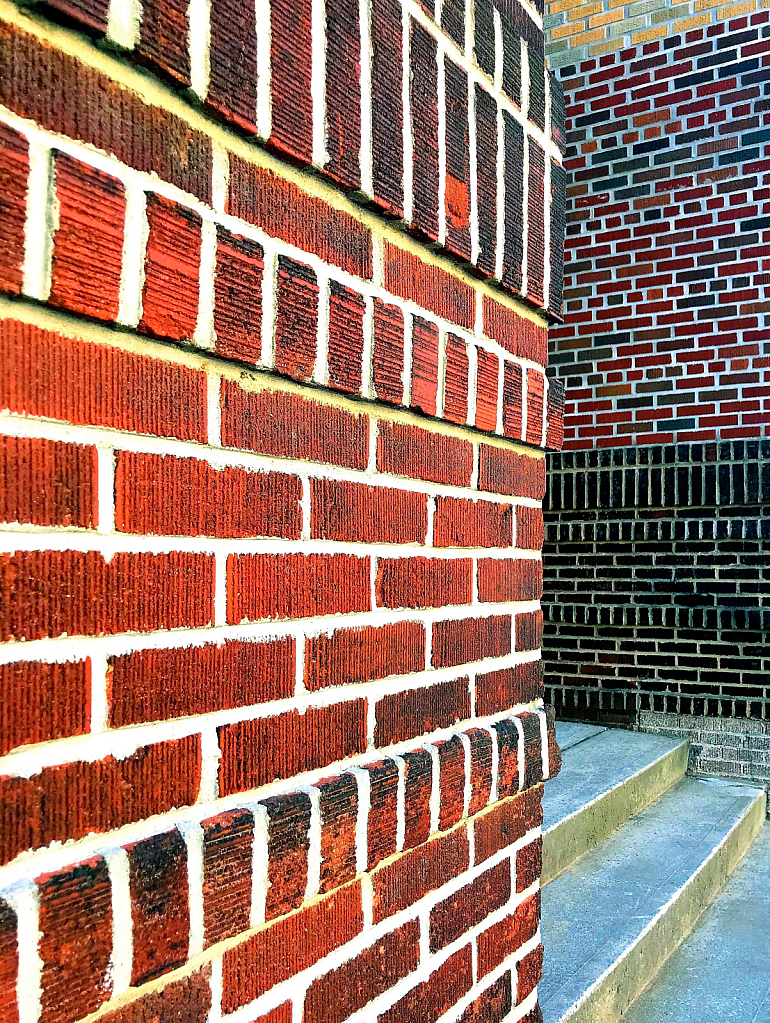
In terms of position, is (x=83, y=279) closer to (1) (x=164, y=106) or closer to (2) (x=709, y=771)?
(1) (x=164, y=106)

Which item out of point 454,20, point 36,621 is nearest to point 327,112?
point 454,20

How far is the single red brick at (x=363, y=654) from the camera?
1.09 metres

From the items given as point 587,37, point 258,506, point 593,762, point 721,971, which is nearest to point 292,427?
point 258,506

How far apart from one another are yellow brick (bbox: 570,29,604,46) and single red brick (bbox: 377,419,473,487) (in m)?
4.57

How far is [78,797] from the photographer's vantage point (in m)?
0.78

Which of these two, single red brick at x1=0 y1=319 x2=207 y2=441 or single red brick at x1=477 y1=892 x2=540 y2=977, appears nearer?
single red brick at x1=0 y1=319 x2=207 y2=441

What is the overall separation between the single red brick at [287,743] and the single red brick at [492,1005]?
0.60 meters

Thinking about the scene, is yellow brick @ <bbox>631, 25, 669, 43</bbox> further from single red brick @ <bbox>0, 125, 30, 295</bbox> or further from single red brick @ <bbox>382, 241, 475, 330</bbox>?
single red brick @ <bbox>0, 125, 30, 295</bbox>

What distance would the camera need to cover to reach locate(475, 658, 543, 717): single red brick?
149cm

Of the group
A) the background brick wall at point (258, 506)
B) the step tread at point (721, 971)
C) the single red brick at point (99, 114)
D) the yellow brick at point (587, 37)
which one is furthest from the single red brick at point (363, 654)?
the yellow brick at point (587, 37)

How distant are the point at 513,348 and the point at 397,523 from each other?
0.48 m

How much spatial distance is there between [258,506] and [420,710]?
1.56ft

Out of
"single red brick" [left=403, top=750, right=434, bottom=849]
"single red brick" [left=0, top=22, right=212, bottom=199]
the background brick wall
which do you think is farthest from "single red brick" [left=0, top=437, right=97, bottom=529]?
"single red brick" [left=403, top=750, right=434, bottom=849]

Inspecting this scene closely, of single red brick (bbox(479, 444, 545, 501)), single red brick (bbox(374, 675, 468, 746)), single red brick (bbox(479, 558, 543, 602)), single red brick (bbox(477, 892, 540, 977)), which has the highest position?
single red brick (bbox(479, 444, 545, 501))
